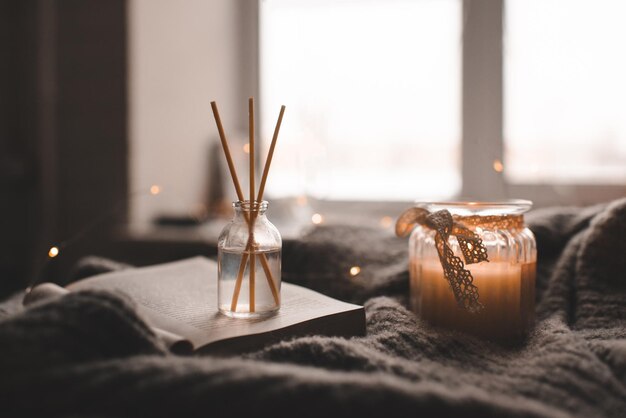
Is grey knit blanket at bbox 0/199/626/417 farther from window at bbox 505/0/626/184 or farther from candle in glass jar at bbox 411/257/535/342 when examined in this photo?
window at bbox 505/0/626/184

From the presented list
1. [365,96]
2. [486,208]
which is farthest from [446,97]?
[486,208]

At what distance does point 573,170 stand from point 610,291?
1013mm

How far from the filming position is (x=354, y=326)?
0.68m

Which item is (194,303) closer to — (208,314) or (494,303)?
(208,314)

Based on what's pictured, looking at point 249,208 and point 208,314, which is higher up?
point 249,208

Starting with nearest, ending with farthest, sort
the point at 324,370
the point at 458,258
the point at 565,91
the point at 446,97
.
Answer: the point at 324,370 → the point at 458,258 → the point at 565,91 → the point at 446,97

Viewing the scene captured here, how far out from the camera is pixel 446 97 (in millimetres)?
1825

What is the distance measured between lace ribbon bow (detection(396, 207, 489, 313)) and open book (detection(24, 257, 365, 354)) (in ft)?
0.36

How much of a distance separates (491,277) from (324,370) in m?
0.28

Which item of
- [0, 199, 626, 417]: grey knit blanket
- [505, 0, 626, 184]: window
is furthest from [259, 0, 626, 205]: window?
[0, 199, 626, 417]: grey knit blanket

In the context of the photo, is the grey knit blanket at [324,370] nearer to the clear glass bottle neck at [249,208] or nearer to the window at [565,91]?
the clear glass bottle neck at [249,208]

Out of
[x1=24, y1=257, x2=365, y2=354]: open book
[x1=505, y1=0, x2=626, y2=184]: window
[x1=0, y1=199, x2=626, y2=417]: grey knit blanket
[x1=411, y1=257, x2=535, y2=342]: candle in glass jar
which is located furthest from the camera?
[x1=505, y1=0, x2=626, y2=184]: window

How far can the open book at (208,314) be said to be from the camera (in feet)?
1.93

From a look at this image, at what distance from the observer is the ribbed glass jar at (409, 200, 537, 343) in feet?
2.27
